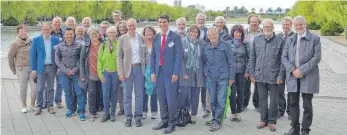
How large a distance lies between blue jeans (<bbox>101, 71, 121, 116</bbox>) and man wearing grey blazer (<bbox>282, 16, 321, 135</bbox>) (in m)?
2.96

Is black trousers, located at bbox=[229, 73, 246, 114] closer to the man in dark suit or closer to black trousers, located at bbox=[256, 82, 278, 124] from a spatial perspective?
black trousers, located at bbox=[256, 82, 278, 124]

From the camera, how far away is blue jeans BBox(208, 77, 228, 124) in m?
5.77

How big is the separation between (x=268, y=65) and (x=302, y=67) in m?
0.60

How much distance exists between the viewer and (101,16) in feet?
210

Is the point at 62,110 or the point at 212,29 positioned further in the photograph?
the point at 62,110

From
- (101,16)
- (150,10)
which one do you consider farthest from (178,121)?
(150,10)

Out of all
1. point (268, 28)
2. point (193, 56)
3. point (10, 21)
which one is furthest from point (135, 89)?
point (10, 21)

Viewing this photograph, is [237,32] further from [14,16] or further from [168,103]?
[14,16]

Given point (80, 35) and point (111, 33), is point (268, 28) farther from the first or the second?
point (80, 35)

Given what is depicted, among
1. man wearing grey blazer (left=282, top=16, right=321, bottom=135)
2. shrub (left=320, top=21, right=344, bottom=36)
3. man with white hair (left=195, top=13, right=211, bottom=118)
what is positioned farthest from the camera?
shrub (left=320, top=21, right=344, bottom=36)

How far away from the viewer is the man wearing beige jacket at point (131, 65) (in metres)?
5.89

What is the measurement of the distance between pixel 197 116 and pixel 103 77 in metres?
1.99

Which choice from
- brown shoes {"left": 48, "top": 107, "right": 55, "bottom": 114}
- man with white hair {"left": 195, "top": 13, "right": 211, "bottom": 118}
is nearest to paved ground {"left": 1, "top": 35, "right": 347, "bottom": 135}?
brown shoes {"left": 48, "top": 107, "right": 55, "bottom": 114}

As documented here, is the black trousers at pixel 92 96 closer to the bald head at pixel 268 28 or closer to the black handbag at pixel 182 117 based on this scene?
the black handbag at pixel 182 117
